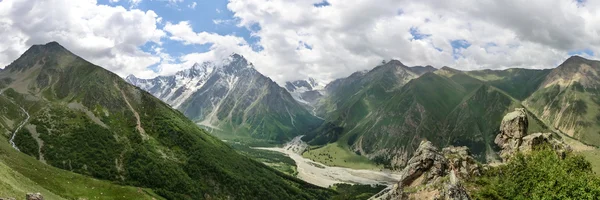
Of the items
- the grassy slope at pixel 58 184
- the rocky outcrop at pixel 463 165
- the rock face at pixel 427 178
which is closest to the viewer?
the rock face at pixel 427 178

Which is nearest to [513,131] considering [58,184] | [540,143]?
[540,143]

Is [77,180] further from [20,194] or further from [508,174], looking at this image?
[508,174]

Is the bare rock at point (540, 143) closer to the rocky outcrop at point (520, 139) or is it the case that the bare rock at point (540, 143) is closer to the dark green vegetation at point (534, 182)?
the rocky outcrop at point (520, 139)

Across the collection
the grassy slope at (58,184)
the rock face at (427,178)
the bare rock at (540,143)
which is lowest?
the grassy slope at (58,184)

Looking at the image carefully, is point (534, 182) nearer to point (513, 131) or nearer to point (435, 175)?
point (435, 175)

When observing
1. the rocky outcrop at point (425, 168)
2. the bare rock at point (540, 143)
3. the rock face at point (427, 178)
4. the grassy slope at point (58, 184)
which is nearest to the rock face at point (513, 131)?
the bare rock at point (540, 143)
